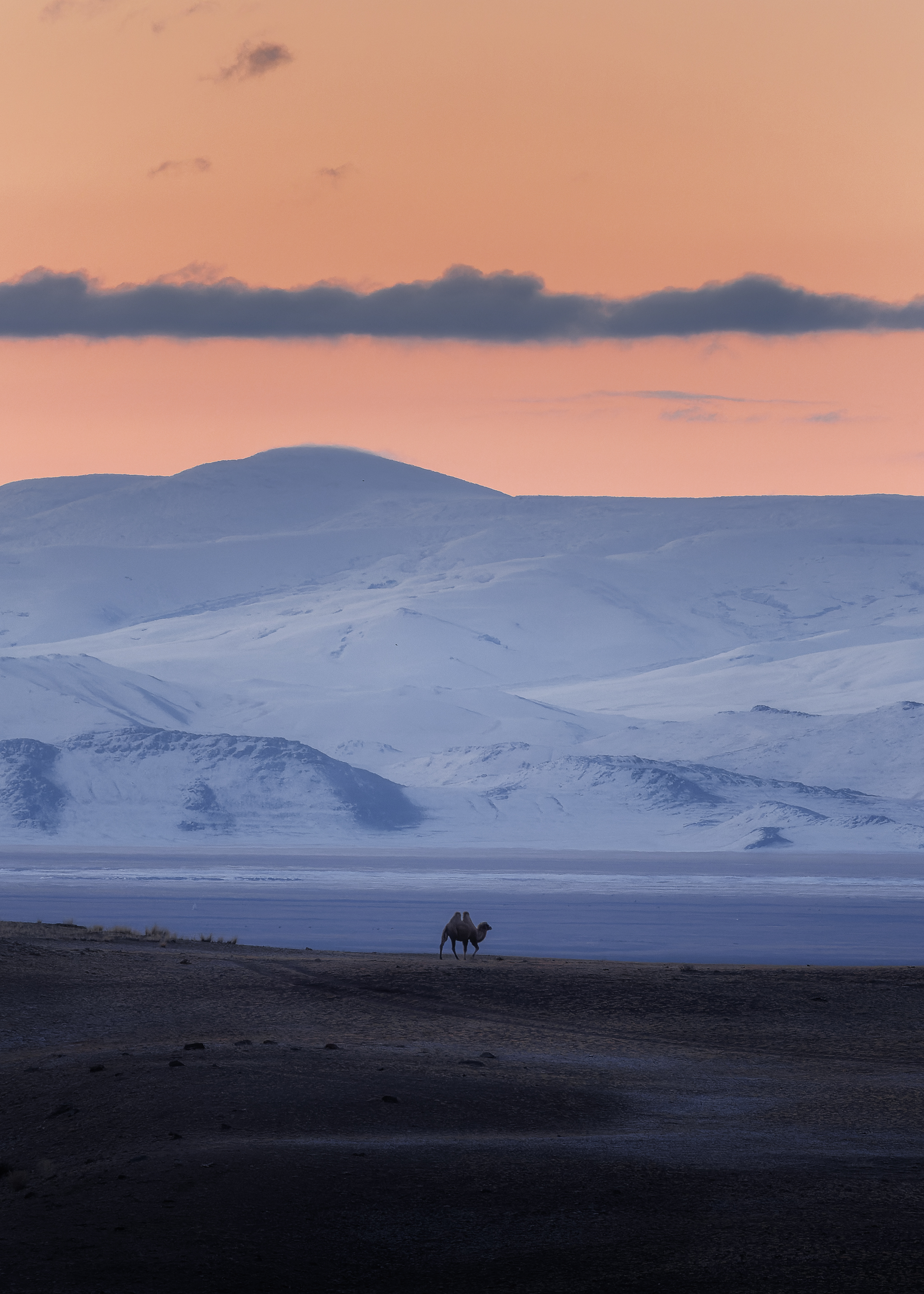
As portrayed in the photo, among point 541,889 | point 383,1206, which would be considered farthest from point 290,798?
point 383,1206

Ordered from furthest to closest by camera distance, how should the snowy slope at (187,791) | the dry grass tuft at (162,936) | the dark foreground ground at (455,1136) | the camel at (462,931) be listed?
the snowy slope at (187,791) → the dry grass tuft at (162,936) → the camel at (462,931) → the dark foreground ground at (455,1136)

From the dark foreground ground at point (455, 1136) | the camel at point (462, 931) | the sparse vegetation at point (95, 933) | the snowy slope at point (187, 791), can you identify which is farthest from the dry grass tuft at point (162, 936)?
the snowy slope at point (187, 791)

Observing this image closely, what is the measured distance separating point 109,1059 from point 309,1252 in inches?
204

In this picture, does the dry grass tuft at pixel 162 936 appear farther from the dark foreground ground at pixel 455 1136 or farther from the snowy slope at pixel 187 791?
the snowy slope at pixel 187 791

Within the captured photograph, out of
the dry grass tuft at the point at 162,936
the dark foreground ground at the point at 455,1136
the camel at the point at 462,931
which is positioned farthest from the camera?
the dry grass tuft at the point at 162,936

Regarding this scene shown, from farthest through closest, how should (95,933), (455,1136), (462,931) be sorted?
(95,933) → (462,931) → (455,1136)

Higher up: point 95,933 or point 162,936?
point 95,933

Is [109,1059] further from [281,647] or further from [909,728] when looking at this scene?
[281,647]

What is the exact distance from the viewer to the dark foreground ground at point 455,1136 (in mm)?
7598

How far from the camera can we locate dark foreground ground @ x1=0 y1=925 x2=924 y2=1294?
24.9ft

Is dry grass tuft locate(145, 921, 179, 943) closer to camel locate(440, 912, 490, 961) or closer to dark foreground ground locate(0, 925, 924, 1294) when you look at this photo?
camel locate(440, 912, 490, 961)

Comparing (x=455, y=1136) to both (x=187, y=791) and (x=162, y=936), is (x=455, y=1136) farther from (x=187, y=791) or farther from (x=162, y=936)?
(x=187, y=791)

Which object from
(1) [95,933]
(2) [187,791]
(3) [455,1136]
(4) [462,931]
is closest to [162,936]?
(1) [95,933]

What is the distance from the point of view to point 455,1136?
33.8ft
